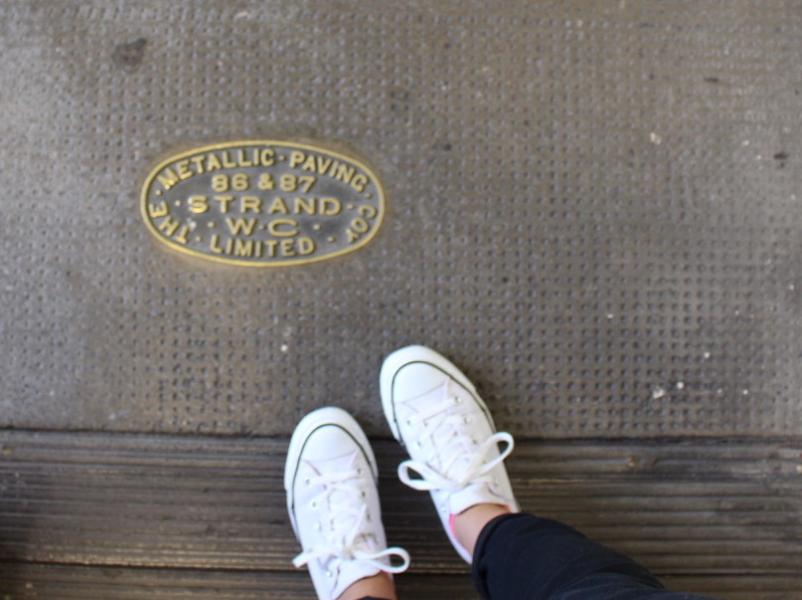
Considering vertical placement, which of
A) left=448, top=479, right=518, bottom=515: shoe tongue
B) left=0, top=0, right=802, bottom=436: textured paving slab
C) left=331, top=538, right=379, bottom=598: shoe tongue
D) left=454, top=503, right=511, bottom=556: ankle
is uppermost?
left=0, top=0, right=802, bottom=436: textured paving slab

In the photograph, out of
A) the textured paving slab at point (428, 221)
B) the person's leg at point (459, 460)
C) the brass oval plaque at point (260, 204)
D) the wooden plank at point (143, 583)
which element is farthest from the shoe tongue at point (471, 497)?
the brass oval plaque at point (260, 204)

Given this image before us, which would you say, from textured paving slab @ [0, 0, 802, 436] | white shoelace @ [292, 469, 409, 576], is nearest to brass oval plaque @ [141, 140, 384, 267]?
textured paving slab @ [0, 0, 802, 436]

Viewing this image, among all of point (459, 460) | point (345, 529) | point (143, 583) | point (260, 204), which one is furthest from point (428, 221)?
point (143, 583)

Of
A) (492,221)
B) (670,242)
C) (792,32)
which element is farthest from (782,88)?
(492,221)

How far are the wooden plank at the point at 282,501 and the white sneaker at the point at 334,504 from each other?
0.04m

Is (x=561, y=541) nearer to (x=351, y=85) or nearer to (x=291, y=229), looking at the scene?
(x=291, y=229)

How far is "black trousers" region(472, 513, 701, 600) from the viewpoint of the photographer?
0.74 metres

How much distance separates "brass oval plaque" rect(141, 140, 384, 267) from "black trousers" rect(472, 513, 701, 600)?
470mm

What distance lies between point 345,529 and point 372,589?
3.6 inches

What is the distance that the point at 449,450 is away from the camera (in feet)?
3.32

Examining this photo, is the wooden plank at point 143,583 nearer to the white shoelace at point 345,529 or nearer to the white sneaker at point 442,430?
the white shoelace at point 345,529

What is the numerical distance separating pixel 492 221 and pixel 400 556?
0.54 metres

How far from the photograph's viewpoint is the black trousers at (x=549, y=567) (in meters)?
0.74

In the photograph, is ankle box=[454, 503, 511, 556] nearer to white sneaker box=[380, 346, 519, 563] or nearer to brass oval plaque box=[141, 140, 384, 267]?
white sneaker box=[380, 346, 519, 563]
